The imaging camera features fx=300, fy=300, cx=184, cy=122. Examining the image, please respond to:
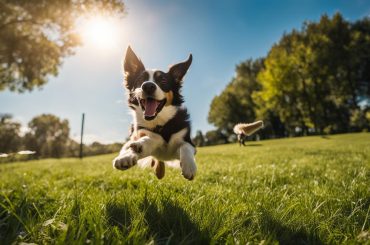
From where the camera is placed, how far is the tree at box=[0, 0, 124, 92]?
19.0 meters

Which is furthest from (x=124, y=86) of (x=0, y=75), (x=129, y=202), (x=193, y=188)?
(x=0, y=75)

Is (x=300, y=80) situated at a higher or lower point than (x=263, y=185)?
higher

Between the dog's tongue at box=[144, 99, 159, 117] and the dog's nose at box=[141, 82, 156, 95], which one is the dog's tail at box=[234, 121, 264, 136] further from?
the dog's nose at box=[141, 82, 156, 95]

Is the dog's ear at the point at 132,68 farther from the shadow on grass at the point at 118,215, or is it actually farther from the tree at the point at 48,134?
the tree at the point at 48,134

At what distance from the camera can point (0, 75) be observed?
956 inches

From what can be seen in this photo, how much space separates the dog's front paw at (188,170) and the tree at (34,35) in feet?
61.2

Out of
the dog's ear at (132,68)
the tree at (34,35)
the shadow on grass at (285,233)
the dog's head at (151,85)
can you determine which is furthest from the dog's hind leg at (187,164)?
the tree at (34,35)

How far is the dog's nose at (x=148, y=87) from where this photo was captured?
4.16 meters

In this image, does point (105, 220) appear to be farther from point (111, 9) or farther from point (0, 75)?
point (0, 75)

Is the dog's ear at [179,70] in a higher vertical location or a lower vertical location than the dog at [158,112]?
higher

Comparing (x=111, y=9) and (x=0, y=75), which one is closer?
(x=111, y=9)

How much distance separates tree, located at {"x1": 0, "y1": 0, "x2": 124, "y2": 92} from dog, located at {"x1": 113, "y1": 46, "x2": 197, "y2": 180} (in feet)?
54.4

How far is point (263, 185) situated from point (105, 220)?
9.26ft

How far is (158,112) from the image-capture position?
4309 mm
